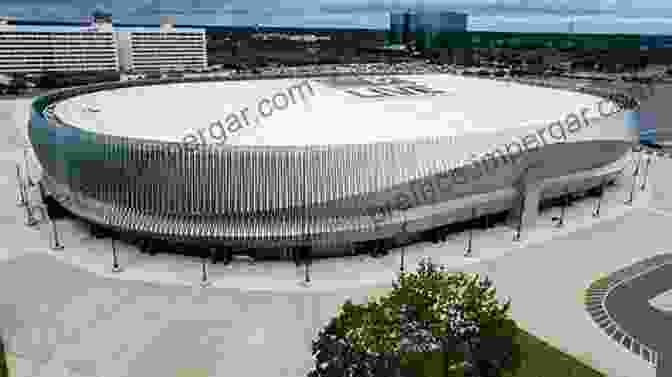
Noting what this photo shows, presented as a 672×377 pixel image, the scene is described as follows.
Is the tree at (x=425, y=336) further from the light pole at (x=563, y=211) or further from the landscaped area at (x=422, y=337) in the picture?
the light pole at (x=563, y=211)

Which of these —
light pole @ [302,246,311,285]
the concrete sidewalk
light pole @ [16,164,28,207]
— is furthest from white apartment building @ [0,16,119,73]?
light pole @ [302,246,311,285]

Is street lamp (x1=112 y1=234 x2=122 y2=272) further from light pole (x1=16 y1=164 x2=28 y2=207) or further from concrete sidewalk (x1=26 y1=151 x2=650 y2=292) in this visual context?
light pole (x1=16 y1=164 x2=28 y2=207)

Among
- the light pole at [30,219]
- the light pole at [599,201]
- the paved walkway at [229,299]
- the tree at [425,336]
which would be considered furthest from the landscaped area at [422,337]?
the light pole at [30,219]

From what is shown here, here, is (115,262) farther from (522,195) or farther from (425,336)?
(522,195)

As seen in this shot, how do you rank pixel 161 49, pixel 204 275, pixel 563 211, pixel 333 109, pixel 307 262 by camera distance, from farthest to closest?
1. pixel 161 49
2. pixel 333 109
3. pixel 563 211
4. pixel 307 262
5. pixel 204 275

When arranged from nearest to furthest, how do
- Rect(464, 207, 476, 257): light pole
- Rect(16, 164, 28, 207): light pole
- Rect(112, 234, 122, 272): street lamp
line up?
Rect(112, 234, 122, 272): street lamp → Rect(464, 207, 476, 257): light pole → Rect(16, 164, 28, 207): light pole

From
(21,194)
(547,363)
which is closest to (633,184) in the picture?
(547,363)
